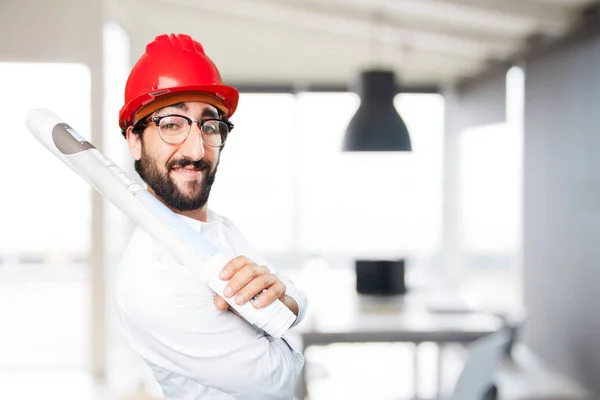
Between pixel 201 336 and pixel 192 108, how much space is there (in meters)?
0.30

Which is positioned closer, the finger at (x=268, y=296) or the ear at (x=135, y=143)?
the finger at (x=268, y=296)

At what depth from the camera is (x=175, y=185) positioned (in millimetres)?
894

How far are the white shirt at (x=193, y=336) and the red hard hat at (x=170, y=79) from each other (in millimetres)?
190

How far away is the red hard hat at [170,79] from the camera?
889 mm

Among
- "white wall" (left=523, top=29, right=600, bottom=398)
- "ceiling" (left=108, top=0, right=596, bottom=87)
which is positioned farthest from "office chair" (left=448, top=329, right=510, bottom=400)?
"ceiling" (left=108, top=0, right=596, bottom=87)

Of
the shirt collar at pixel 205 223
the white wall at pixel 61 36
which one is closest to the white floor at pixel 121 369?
the white wall at pixel 61 36

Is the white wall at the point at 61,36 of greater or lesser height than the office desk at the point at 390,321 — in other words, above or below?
above

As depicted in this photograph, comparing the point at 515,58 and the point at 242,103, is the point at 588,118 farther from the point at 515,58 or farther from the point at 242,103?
the point at 242,103

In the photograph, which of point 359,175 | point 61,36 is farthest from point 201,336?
point 359,175

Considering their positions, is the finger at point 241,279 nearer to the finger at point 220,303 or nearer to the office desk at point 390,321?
the finger at point 220,303

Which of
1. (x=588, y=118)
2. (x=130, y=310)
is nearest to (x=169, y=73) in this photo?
(x=130, y=310)

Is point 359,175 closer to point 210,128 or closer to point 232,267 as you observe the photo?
point 210,128

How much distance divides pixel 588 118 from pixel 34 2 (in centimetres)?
395

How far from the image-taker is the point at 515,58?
20.0ft
